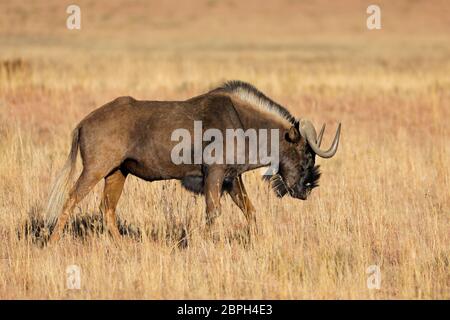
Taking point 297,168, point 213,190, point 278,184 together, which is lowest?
point 213,190

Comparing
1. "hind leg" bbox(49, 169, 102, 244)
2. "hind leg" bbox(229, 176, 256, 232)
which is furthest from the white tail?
"hind leg" bbox(229, 176, 256, 232)

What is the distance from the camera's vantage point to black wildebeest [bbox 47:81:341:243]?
28.0 feet

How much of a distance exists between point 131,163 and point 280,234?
1649 mm

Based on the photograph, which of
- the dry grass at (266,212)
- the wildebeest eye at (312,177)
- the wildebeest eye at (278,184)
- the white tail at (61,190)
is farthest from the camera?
the wildebeest eye at (278,184)

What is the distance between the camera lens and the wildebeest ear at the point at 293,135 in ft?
29.7

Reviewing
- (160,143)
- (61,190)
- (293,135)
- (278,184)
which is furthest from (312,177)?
(61,190)

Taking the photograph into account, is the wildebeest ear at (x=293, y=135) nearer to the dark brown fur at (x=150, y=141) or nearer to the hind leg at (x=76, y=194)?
the dark brown fur at (x=150, y=141)

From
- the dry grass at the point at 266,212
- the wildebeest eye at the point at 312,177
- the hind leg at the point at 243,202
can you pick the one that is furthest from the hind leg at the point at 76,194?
the wildebeest eye at the point at 312,177

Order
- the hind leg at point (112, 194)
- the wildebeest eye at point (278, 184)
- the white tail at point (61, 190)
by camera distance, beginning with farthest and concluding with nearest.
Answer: the wildebeest eye at point (278, 184) → the hind leg at point (112, 194) → the white tail at point (61, 190)

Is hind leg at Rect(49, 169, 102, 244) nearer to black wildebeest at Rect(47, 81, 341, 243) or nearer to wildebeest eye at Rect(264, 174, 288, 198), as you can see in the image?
black wildebeest at Rect(47, 81, 341, 243)

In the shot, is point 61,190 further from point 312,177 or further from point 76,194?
point 312,177

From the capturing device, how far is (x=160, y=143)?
855 cm

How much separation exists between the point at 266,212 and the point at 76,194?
2.19 meters
